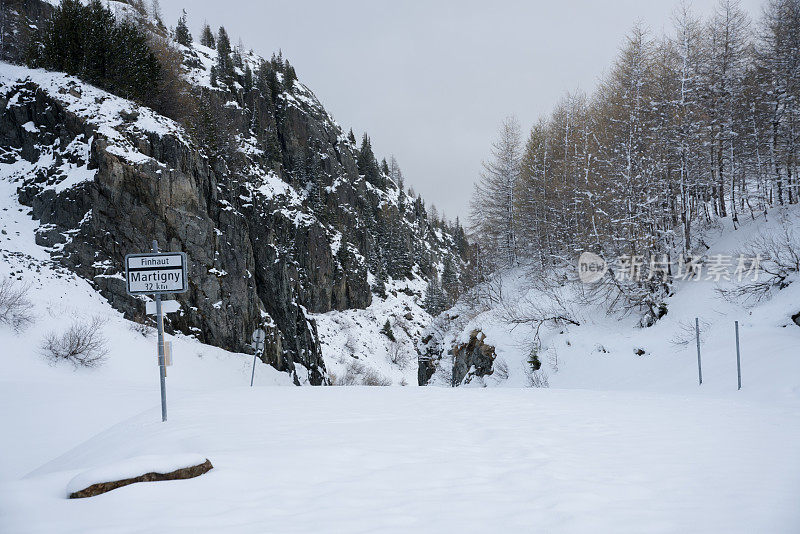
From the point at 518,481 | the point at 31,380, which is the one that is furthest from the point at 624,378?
Result: the point at 31,380

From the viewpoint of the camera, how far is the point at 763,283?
14586mm

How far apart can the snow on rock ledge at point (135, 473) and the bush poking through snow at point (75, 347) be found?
52.7 feet

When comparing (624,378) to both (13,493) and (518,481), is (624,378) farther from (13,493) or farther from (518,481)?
(13,493)

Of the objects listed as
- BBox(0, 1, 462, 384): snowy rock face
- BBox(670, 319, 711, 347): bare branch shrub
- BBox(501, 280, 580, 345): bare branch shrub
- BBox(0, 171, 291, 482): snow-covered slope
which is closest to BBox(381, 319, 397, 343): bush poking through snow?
BBox(0, 1, 462, 384): snowy rock face

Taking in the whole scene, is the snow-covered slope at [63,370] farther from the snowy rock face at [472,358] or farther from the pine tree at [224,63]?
the pine tree at [224,63]

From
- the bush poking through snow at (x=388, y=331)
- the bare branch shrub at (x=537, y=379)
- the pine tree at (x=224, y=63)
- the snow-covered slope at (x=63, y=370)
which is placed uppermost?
the pine tree at (x=224, y=63)

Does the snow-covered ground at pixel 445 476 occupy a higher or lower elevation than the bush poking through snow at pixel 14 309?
lower

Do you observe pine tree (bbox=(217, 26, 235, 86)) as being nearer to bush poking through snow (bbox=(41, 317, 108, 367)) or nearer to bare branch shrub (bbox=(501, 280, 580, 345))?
bush poking through snow (bbox=(41, 317, 108, 367))

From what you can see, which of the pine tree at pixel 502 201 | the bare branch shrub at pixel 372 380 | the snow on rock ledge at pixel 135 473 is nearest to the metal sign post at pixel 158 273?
the snow on rock ledge at pixel 135 473

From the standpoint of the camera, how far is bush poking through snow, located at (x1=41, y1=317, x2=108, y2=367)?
16781 millimetres

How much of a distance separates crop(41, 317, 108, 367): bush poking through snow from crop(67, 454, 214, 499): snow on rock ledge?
16.1m

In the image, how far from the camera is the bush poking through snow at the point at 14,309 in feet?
55.5

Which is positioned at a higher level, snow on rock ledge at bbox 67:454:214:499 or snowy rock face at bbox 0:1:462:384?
snowy rock face at bbox 0:1:462:384

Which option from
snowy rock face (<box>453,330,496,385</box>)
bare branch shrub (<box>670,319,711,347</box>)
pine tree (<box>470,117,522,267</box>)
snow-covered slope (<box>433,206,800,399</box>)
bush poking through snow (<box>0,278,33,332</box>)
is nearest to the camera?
snow-covered slope (<box>433,206,800,399</box>)
